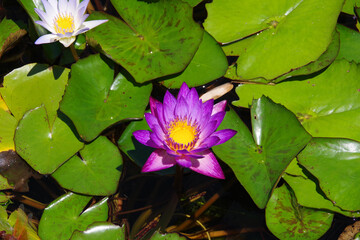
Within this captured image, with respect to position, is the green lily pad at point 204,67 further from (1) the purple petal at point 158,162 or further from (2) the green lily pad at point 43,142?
(2) the green lily pad at point 43,142

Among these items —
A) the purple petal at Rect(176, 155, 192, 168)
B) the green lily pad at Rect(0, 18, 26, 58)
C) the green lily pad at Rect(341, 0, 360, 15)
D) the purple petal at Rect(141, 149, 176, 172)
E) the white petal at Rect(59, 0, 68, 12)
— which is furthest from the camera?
the green lily pad at Rect(341, 0, 360, 15)

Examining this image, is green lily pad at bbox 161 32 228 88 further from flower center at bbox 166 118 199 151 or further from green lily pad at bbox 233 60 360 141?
flower center at bbox 166 118 199 151

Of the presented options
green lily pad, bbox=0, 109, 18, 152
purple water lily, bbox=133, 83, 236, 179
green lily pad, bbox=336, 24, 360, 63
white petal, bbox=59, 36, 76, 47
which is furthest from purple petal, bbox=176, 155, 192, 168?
green lily pad, bbox=336, 24, 360, 63

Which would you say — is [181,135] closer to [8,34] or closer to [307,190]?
[307,190]

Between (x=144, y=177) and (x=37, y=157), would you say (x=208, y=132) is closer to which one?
(x=144, y=177)

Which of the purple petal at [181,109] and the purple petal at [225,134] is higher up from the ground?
A: the purple petal at [181,109]

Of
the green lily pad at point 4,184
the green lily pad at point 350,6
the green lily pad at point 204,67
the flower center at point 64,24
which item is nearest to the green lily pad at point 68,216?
the green lily pad at point 4,184
